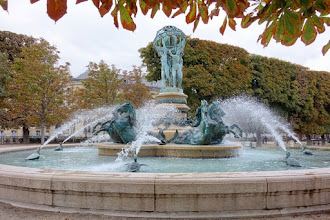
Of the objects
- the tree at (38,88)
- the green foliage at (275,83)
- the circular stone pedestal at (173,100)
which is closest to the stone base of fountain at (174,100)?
the circular stone pedestal at (173,100)

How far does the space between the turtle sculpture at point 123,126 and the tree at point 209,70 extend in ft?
51.8

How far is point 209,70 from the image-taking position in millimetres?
26766

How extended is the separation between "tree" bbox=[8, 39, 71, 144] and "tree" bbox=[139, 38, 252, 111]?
30.5ft

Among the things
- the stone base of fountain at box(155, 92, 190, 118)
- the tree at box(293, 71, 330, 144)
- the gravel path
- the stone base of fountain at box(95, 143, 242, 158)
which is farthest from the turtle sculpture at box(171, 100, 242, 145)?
the tree at box(293, 71, 330, 144)

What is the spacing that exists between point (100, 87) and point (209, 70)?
1249 centimetres

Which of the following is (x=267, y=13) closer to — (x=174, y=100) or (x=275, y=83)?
(x=174, y=100)

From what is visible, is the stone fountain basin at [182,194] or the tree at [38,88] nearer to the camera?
the stone fountain basin at [182,194]

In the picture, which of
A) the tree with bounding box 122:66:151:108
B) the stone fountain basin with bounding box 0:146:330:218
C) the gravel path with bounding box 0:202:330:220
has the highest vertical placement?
the tree with bounding box 122:66:151:108

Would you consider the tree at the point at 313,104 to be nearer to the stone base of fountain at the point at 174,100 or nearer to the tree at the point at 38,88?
the stone base of fountain at the point at 174,100

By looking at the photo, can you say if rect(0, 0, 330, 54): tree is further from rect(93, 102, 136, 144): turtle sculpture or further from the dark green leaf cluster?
the dark green leaf cluster

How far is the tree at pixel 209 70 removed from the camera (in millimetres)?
25516

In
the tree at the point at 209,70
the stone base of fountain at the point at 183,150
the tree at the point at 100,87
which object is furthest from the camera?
the tree at the point at 100,87

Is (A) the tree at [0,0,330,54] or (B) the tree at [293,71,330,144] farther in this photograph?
(B) the tree at [293,71,330,144]

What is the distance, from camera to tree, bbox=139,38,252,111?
83.7ft
